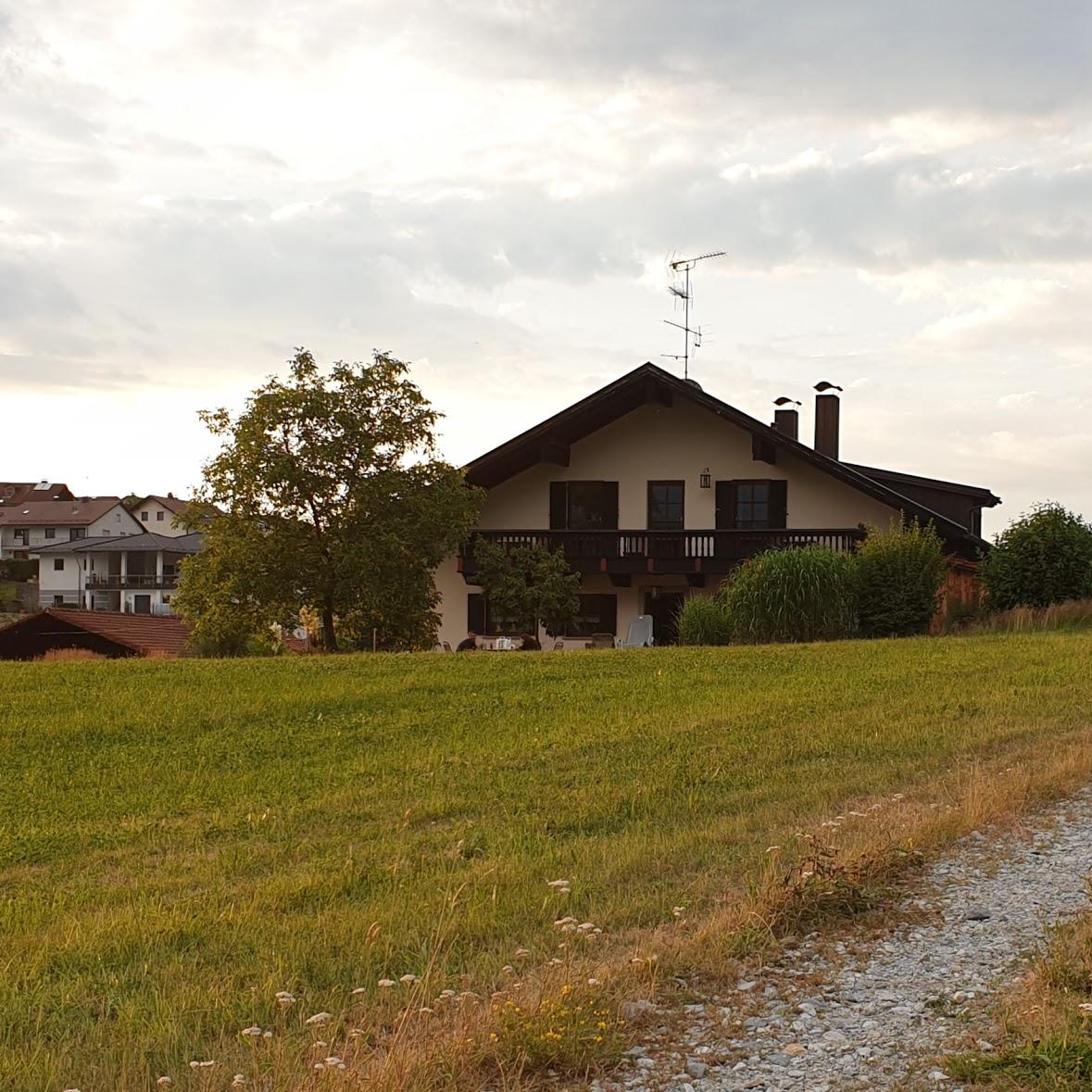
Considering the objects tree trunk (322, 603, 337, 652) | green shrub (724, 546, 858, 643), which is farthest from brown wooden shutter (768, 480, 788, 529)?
tree trunk (322, 603, 337, 652)

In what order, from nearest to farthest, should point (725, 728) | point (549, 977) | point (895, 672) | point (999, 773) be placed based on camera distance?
1. point (549, 977)
2. point (999, 773)
3. point (725, 728)
4. point (895, 672)

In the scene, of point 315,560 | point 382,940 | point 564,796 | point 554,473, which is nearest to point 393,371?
point 315,560

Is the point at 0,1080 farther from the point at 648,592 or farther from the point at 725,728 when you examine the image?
the point at 648,592

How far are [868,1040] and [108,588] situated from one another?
277 ft

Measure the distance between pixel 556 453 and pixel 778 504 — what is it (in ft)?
17.3

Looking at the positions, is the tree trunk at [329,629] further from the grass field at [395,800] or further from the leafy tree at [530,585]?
the grass field at [395,800]

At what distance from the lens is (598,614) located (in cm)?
3120

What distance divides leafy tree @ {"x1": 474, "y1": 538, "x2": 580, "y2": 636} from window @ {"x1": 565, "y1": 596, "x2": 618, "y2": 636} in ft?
7.33

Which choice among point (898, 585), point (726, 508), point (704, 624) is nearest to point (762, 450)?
point (726, 508)

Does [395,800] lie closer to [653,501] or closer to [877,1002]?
[877,1002]

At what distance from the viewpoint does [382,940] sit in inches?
236

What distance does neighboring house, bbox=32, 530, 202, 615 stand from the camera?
82500mm

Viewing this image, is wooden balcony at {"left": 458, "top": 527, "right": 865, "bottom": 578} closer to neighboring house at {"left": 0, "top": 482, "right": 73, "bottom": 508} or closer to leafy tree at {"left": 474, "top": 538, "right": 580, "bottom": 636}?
leafy tree at {"left": 474, "top": 538, "right": 580, "bottom": 636}

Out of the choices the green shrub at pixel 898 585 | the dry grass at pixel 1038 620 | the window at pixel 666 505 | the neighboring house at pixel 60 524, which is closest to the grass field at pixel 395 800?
the dry grass at pixel 1038 620
